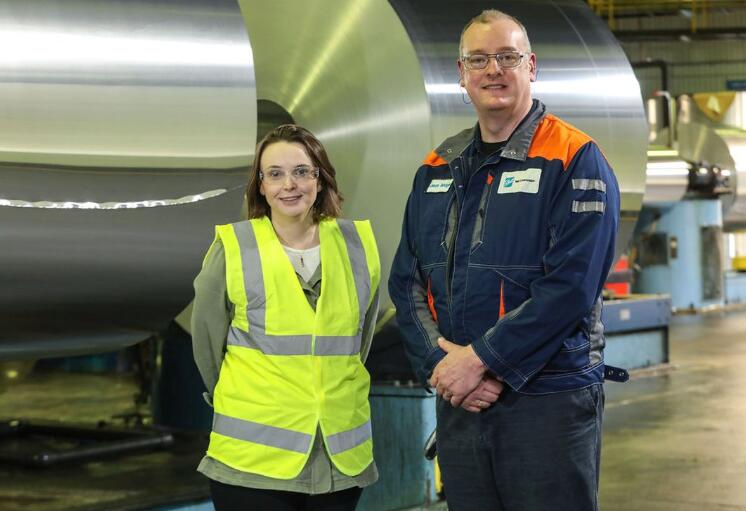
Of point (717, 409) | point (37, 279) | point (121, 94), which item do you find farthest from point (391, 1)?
point (717, 409)

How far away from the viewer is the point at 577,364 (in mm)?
1959

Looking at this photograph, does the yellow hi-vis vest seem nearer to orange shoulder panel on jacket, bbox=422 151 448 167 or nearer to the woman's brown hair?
the woman's brown hair

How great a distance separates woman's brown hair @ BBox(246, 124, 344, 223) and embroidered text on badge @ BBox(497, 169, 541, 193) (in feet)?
1.08

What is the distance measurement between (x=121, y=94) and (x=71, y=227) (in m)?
0.29

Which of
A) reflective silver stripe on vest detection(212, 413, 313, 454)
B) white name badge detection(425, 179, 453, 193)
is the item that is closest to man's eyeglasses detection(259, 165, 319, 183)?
white name badge detection(425, 179, 453, 193)

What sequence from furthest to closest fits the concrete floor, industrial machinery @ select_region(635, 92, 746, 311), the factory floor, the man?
industrial machinery @ select_region(635, 92, 746, 311) → the concrete floor → the factory floor → the man

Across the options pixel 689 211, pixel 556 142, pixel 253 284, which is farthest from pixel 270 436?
pixel 689 211

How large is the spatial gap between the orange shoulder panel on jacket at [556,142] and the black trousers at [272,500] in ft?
2.31

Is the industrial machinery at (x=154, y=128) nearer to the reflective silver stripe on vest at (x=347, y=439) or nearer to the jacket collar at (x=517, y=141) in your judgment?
the jacket collar at (x=517, y=141)

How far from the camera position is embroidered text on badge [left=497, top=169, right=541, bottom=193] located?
195 centimetres

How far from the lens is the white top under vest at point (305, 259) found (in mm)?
2068

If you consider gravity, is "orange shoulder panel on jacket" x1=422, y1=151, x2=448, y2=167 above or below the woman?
above

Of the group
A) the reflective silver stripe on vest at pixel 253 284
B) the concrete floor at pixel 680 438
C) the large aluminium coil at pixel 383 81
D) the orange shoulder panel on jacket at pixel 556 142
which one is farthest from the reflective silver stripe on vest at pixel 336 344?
the concrete floor at pixel 680 438

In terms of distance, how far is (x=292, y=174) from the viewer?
2025 mm
